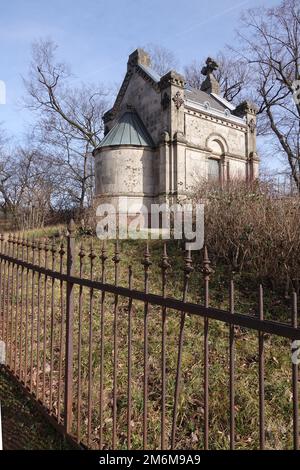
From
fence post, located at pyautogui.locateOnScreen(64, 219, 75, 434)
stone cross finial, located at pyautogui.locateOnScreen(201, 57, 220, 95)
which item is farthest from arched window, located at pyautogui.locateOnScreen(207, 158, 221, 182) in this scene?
fence post, located at pyautogui.locateOnScreen(64, 219, 75, 434)

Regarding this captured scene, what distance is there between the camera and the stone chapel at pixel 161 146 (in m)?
17.3

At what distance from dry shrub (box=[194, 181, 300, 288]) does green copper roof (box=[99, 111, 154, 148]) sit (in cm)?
1007

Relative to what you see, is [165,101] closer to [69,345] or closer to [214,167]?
[214,167]

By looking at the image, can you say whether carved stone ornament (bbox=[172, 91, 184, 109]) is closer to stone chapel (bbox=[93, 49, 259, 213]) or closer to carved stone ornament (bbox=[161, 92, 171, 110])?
stone chapel (bbox=[93, 49, 259, 213])

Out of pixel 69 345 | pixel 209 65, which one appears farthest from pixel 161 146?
pixel 69 345

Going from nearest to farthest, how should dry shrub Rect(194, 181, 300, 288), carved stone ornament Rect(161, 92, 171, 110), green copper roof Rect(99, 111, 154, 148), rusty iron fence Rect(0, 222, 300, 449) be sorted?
rusty iron fence Rect(0, 222, 300, 449), dry shrub Rect(194, 181, 300, 288), carved stone ornament Rect(161, 92, 171, 110), green copper roof Rect(99, 111, 154, 148)

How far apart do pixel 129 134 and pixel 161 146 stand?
185 cm

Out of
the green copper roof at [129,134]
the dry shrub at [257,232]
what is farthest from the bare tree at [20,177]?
the dry shrub at [257,232]

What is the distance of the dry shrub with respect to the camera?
6090 mm

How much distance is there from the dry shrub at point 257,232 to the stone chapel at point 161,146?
8274 mm

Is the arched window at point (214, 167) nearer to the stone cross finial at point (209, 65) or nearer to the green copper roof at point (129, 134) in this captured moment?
the green copper roof at point (129, 134)

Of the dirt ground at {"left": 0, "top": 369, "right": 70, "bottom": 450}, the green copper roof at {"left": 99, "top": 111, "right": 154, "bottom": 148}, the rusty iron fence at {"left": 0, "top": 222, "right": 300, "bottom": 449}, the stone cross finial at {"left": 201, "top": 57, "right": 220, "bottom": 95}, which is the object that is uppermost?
the stone cross finial at {"left": 201, "top": 57, "right": 220, "bottom": 95}

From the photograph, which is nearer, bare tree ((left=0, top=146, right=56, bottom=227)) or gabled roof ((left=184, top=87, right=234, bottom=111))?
gabled roof ((left=184, top=87, right=234, bottom=111))

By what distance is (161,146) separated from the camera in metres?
17.5
